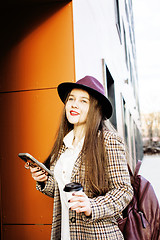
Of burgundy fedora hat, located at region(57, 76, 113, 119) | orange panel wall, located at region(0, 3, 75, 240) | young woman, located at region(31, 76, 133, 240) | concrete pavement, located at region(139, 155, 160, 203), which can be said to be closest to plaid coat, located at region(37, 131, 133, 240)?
young woman, located at region(31, 76, 133, 240)

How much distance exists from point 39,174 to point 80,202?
1.83ft

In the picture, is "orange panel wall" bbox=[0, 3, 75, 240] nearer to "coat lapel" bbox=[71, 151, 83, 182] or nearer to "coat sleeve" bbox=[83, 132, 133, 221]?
"coat lapel" bbox=[71, 151, 83, 182]

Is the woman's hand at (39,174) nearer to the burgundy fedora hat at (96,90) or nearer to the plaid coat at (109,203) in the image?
the plaid coat at (109,203)

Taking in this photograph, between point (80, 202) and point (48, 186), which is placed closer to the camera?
point (80, 202)

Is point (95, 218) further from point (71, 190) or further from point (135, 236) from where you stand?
point (135, 236)

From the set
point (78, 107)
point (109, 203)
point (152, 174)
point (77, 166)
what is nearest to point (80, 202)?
point (109, 203)

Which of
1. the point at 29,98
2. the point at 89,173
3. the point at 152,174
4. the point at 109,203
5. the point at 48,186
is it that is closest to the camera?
the point at 109,203

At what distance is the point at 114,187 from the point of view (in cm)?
176

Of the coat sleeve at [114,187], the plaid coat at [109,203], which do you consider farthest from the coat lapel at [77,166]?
the coat sleeve at [114,187]

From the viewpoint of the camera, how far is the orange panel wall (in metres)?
2.81

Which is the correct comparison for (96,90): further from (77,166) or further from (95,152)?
(77,166)

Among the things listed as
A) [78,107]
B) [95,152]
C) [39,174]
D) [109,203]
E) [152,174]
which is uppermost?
[78,107]

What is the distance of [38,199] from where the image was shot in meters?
2.80

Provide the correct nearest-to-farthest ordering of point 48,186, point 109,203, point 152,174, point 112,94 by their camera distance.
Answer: point 109,203
point 48,186
point 112,94
point 152,174
